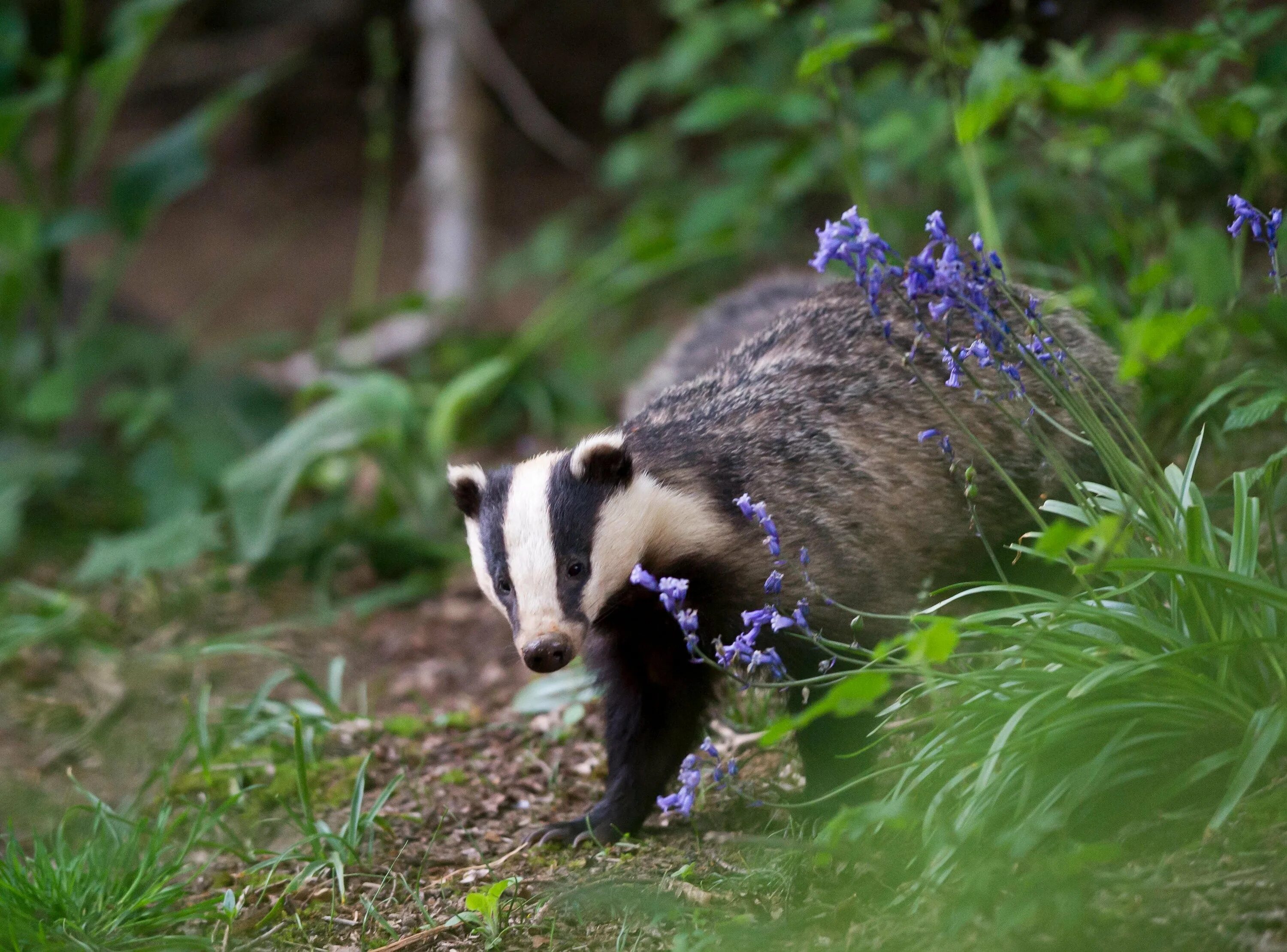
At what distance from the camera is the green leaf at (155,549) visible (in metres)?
5.04

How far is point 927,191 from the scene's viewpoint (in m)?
6.35

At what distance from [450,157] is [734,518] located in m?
5.60

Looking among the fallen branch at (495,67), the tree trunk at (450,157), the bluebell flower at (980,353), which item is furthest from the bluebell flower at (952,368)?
the fallen branch at (495,67)

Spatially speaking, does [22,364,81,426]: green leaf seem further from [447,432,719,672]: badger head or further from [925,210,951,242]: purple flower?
[925,210,951,242]: purple flower

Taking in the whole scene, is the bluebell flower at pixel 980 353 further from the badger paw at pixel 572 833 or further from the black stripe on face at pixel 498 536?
the badger paw at pixel 572 833

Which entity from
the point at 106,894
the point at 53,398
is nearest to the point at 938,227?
the point at 106,894

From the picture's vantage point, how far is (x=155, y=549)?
5102 mm

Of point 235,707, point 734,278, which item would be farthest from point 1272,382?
point 734,278

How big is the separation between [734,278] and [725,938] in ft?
19.6

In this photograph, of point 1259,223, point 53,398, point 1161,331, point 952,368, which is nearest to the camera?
point 1161,331

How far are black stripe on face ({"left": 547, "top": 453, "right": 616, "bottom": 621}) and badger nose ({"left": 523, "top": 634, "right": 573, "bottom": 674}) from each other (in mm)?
82

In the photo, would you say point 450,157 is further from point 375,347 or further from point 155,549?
point 155,549

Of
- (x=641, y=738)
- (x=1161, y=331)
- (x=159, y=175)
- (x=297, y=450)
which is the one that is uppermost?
(x=159, y=175)

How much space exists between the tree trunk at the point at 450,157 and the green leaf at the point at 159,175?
1.64 metres
